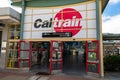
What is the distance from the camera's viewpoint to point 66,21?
12.0 meters

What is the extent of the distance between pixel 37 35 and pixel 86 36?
3.73m

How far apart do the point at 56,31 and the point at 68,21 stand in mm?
1147

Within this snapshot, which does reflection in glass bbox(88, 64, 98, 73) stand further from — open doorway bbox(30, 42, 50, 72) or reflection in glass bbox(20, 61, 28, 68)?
open doorway bbox(30, 42, 50, 72)

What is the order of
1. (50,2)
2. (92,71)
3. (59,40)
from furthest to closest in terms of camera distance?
(50,2) → (59,40) → (92,71)

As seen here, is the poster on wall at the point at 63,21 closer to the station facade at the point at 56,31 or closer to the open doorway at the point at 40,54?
the station facade at the point at 56,31

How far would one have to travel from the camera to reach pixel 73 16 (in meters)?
11.9

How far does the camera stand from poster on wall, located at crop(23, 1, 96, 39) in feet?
37.7

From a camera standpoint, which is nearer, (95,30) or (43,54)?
(95,30)

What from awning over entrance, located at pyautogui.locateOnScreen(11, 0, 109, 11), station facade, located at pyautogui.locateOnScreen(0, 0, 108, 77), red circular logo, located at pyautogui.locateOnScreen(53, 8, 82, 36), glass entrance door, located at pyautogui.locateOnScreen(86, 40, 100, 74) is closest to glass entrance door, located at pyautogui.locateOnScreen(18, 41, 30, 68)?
station facade, located at pyautogui.locateOnScreen(0, 0, 108, 77)

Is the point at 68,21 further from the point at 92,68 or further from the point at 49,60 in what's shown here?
the point at 92,68

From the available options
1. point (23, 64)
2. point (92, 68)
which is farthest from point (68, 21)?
point (23, 64)

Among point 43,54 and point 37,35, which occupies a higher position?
point 37,35

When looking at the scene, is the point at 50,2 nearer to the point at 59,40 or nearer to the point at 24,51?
the point at 59,40

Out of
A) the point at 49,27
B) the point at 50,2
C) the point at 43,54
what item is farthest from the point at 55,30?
the point at 43,54
